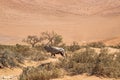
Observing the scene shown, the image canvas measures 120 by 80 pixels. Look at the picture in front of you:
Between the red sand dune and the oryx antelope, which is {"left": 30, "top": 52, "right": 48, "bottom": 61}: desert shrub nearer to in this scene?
the oryx antelope

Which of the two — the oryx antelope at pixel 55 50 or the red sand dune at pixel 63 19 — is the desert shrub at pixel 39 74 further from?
the red sand dune at pixel 63 19

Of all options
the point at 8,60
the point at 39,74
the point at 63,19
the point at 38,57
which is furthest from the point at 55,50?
the point at 63,19

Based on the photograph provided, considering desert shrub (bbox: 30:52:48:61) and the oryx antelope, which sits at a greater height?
the oryx antelope


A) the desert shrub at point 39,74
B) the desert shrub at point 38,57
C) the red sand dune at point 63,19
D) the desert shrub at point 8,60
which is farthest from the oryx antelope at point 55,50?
the red sand dune at point 63,19

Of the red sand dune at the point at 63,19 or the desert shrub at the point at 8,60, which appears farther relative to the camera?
the red sand dune at the point at 63,19

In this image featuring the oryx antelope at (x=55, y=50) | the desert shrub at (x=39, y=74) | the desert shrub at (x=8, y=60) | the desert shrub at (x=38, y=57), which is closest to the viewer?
the desert shrub at (x=39, y=74)

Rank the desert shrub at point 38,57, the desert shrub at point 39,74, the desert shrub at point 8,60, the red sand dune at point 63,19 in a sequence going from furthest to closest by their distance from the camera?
1. the red sand dune at point 63,19
2. the desert shrub at point 38,57
3. the desert shrub at point 8,60
4. the desert shrub at point 39,74

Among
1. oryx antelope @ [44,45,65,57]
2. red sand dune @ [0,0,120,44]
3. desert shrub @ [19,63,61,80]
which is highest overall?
red sand dune @ [0,0,120,44]

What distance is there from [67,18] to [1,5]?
1073 centimetres

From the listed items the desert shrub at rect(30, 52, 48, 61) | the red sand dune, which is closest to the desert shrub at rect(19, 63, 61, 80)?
the desert shrub at rect(30, 52, 48, 61)

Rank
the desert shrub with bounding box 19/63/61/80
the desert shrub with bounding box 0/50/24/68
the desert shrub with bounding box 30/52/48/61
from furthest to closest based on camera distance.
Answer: the desert shrub with bounding box 30/52/48/61 < the desert shrub with bounding box 0/50/24/68 < the desert shrub with bounding box 19/63/61/80

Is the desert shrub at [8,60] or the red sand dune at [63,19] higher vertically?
the red sand dune at [63,19]

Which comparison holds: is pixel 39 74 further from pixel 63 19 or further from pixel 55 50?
pixel 63 19

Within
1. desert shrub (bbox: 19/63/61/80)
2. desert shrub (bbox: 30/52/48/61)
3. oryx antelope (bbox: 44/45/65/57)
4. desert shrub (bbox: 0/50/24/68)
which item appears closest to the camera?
desert shrub (bbox: 19/63/61/80)
